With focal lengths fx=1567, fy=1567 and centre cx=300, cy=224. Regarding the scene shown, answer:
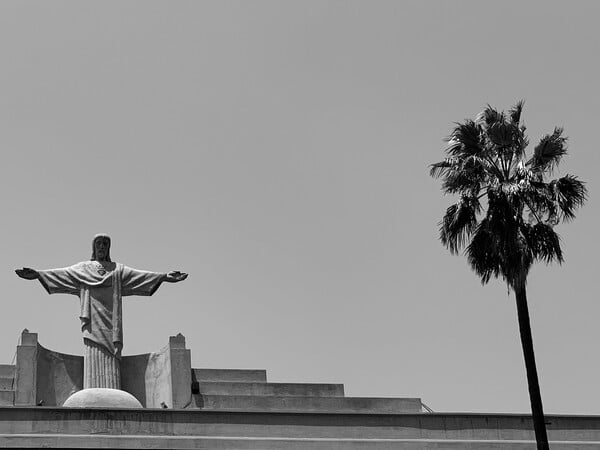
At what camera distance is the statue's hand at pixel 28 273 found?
45344 mm

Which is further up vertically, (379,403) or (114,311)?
(114,311)

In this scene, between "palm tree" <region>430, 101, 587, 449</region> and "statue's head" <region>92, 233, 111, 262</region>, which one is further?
"statue's head" <region>92, 233, 111, 262</region>

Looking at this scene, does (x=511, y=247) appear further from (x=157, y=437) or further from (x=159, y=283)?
(x=159, y=283)

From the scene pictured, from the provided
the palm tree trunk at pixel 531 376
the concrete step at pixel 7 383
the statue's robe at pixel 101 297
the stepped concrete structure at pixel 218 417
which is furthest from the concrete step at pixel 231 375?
the palm tree trunk at pixel 531 376

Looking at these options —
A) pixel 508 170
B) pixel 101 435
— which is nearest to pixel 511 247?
pixel 508 170

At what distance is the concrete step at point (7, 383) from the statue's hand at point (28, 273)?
299cm

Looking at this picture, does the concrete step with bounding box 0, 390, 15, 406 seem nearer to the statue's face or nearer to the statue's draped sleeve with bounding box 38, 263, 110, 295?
the statue's draped sleeve with bounding box 38, 263, 110, 295

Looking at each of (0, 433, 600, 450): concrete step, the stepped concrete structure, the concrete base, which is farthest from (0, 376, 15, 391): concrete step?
(0, 433, 600, 450): concrete step

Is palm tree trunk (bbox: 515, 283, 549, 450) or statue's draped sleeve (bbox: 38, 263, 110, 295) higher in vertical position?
statue's draped sleeve (bbox: 38, 263, 110, 295)

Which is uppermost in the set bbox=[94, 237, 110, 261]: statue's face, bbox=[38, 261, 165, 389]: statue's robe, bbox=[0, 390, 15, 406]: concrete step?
bbox=[94, 237, 110, 261]: statue's face

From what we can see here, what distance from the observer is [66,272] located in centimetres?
4616

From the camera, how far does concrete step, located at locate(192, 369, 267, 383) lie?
45.5 meters

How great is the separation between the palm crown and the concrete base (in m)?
9.29

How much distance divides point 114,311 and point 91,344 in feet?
4.02
